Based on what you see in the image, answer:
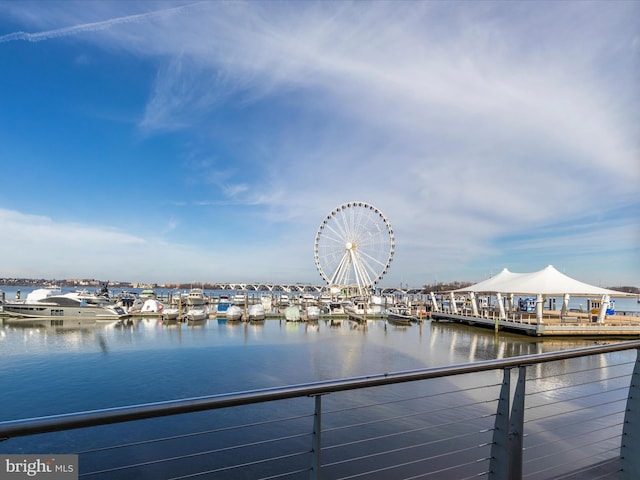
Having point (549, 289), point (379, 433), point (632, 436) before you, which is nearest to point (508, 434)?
point (632, 436)

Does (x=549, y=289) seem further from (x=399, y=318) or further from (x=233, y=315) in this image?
(x=233, y=315)

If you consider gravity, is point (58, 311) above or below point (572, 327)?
below

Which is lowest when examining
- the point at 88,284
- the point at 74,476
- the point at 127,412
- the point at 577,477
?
the point at 88,284

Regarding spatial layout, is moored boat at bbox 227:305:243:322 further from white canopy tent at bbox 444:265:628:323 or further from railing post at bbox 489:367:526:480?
railing post at bbox 489:367:526:480

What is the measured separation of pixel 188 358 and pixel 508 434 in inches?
755

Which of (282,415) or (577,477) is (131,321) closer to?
(282,415)

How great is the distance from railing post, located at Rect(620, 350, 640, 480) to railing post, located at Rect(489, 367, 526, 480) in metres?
1.03

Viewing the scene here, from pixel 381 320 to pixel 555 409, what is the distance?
105ft

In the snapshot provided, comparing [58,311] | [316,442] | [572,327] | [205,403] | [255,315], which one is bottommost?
[255,315]

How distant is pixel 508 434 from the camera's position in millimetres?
2082

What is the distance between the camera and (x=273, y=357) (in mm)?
19547

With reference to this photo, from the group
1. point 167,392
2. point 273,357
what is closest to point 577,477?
point 167,392

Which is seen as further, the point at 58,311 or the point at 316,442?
the point at 58,311

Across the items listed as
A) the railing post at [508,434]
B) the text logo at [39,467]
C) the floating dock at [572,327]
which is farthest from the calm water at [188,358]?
the railing post at [508,434]
